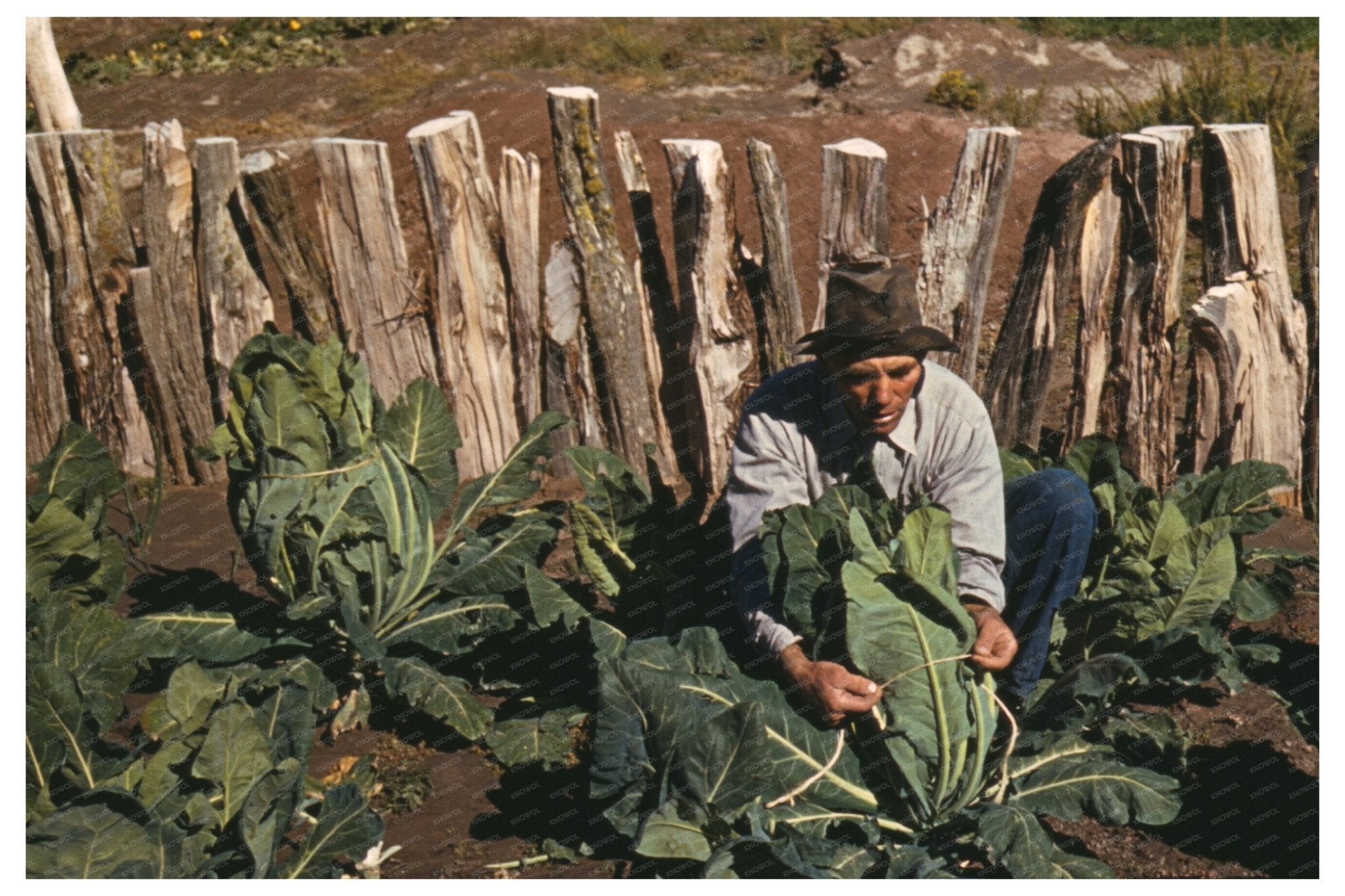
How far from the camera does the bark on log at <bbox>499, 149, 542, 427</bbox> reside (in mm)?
4875

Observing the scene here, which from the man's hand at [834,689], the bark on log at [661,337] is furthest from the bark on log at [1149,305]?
the man's hand at [834,689]

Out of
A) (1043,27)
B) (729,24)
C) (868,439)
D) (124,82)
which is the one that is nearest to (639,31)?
(729,24)

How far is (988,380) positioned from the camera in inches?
192

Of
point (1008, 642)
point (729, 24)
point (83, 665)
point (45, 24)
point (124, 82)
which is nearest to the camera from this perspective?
point (1008, 642)

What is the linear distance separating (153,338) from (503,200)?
1.53 meters

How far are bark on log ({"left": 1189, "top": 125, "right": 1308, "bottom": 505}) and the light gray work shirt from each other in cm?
156

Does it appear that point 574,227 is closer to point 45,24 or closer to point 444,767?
point 444,767

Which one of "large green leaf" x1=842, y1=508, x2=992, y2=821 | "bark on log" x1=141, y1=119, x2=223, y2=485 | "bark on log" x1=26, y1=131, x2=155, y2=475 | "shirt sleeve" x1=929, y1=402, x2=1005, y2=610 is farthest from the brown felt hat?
"bark on log" x1=26, y1=131, x2=155, y2=475

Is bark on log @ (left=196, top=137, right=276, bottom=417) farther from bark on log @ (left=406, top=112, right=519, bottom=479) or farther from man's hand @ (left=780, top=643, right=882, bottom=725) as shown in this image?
man's hand @ (left=780, top=643, right=882, bottom=725)

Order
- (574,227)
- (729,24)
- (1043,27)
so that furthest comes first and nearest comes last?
1. (729,24)
2. (1043,27)
3. (574,227)

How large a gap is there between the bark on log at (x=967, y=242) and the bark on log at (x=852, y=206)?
0.21 metres

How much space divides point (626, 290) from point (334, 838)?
248cm

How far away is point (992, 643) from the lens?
320cm

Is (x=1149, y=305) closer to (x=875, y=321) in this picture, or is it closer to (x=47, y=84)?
(x=875, y=321)
